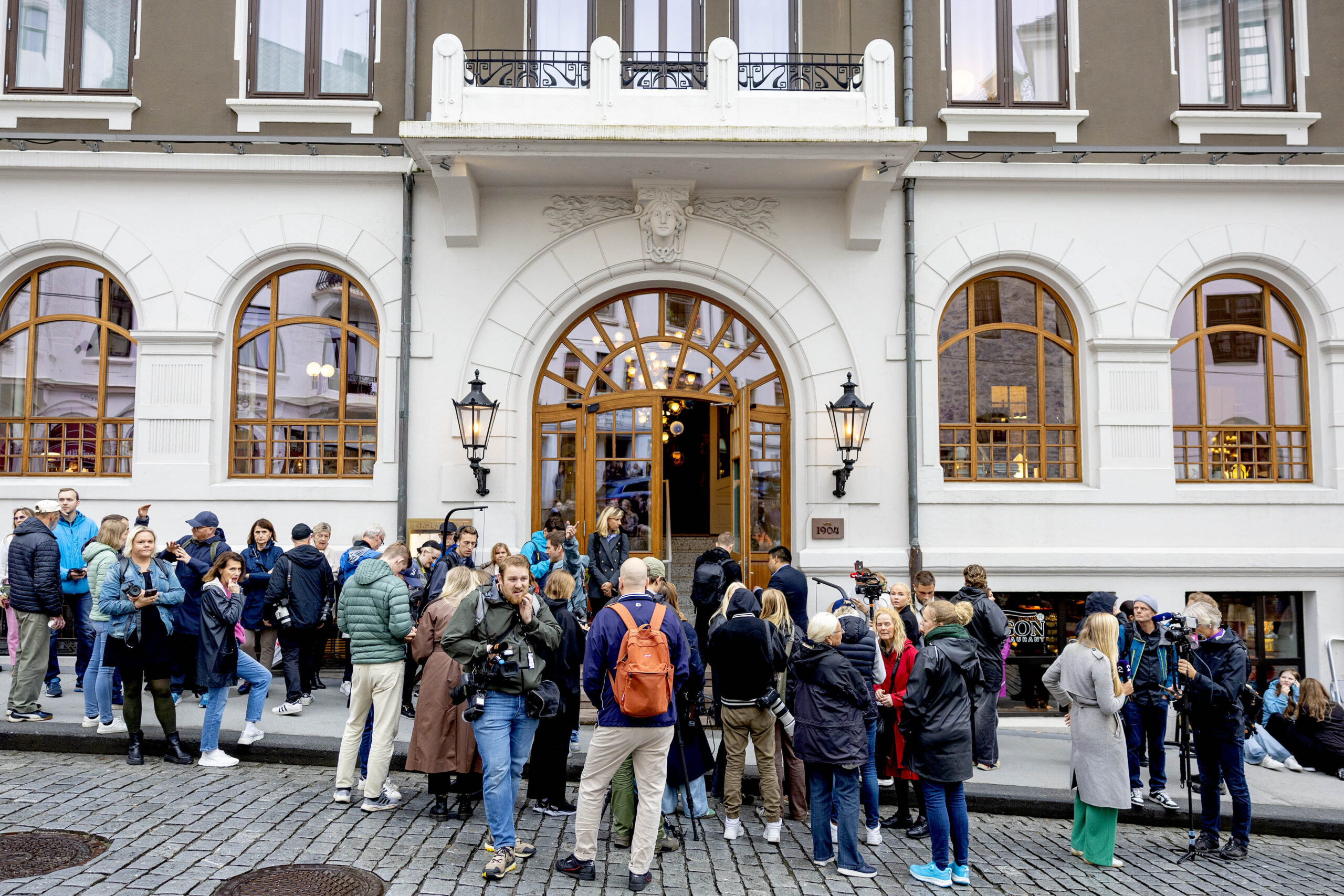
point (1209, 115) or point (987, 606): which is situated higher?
point (1209, 115)

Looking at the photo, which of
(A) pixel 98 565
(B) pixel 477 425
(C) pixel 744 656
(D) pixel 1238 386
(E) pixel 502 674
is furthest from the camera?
(D) pixel 1238 386

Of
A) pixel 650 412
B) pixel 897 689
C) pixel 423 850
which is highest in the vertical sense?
pixel 650 412

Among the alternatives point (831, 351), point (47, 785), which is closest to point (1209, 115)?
point (831, 351)

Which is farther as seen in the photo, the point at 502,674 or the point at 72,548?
the point at 72,548

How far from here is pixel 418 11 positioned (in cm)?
1170

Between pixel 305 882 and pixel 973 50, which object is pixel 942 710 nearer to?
pixel 305 882

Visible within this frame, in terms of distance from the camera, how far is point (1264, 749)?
31.1ft

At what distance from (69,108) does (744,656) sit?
451 inches

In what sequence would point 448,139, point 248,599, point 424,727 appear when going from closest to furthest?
point 424,727
point 248,599
point 448,139

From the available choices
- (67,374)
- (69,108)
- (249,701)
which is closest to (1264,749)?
(249,701)

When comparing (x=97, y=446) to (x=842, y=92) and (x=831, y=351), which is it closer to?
(x=831, y=351)

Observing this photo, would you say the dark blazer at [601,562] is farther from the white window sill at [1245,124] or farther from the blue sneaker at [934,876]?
the white window sill at [1245,124]

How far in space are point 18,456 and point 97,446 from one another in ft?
3.51

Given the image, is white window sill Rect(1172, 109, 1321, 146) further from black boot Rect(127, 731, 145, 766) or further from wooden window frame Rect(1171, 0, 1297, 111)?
black boot Rect(127, 731, 145, 766)
